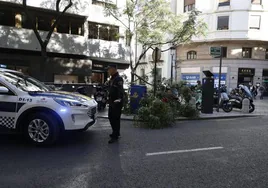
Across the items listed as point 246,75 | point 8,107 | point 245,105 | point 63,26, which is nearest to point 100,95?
point 8,107

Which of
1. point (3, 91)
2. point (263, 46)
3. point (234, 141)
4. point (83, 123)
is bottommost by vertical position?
point (234, 141)

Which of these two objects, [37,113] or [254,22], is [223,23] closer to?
[254,22]

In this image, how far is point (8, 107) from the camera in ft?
18.0

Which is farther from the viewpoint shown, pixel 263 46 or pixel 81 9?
pixel 263 46

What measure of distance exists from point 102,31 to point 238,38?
1610cm

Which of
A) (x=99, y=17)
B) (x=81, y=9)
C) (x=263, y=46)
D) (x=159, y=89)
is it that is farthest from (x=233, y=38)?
(x=159, y=89)

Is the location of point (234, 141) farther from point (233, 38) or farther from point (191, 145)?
point (233, 38)

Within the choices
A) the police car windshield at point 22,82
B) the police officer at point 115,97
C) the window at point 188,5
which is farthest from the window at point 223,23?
the police car windshield at point 22,82

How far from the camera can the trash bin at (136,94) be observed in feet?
33.8

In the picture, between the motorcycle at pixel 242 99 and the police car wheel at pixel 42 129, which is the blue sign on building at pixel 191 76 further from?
the police car wheel at pixel 42 129

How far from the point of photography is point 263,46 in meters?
29.2

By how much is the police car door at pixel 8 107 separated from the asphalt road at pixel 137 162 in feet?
1.82

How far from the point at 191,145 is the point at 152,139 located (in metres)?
1.07

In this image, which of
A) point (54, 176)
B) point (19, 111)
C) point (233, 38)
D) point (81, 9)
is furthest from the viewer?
point (233, 38)
